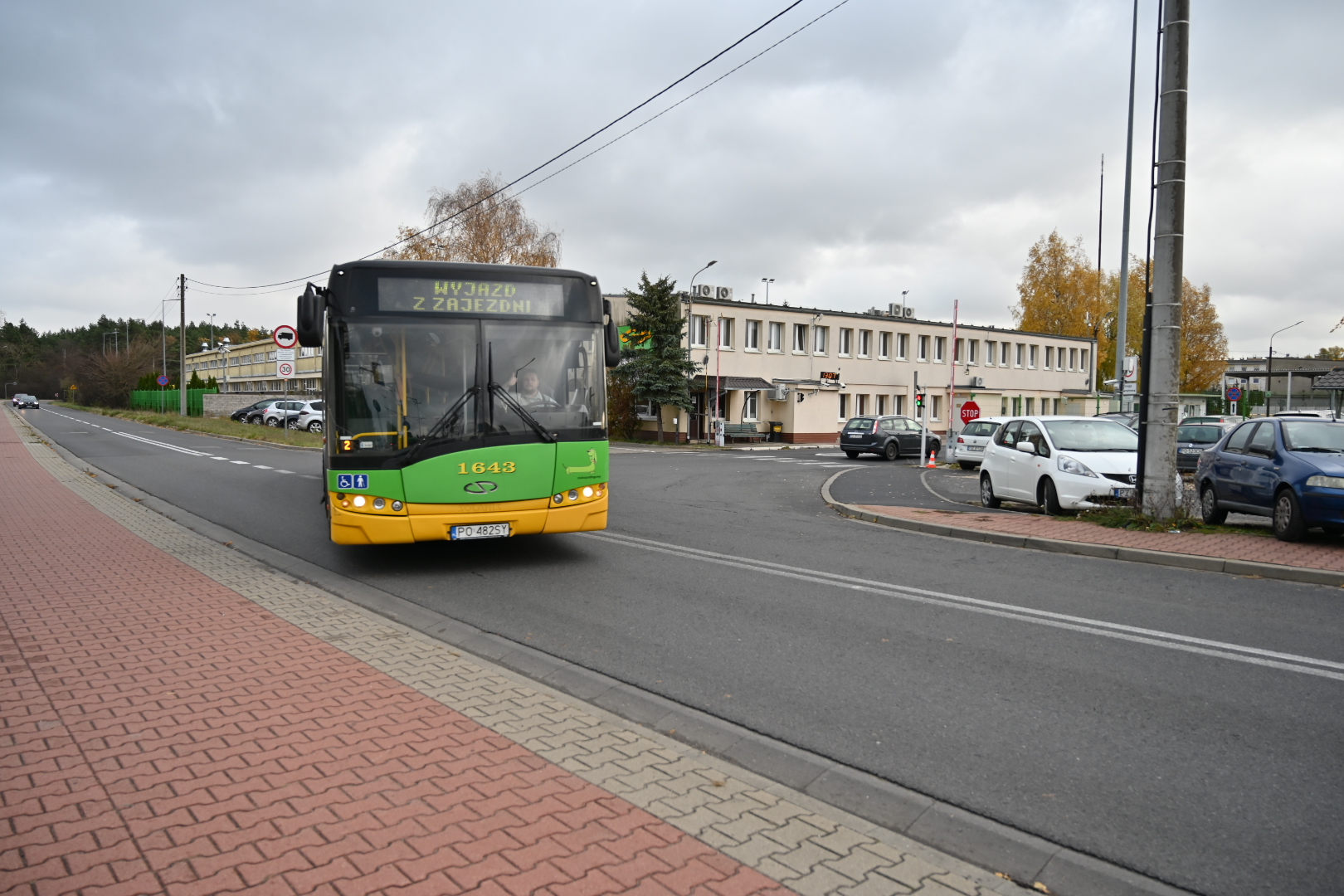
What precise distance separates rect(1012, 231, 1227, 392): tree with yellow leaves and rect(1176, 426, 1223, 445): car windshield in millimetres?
48882

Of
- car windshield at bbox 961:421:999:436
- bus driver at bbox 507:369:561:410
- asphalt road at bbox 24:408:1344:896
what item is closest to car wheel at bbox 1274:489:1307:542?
asphalt road at bbox 24:408:1344:896

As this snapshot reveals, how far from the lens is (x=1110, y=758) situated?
425 cm

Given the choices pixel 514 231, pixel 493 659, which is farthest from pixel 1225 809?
pixel 514 231

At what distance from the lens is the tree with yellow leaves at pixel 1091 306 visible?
7238 cm

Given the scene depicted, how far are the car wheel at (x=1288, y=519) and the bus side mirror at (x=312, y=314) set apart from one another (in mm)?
10760

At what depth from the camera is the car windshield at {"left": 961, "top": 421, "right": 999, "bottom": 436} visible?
28.2 m

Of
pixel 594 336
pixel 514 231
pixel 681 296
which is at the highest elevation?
pixel 514 231

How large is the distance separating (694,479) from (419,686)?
54.1ft

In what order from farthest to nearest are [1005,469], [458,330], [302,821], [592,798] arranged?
1. [1005,469]
2. [458,330]
3. [592,798]
4. [302,821]

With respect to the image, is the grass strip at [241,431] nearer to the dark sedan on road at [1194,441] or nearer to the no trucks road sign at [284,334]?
the no trucks road sign at [284,334]

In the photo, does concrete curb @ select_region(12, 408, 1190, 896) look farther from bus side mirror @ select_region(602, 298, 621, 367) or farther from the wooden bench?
the wooden bench

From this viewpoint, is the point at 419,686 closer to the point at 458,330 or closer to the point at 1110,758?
the point at 1110,758

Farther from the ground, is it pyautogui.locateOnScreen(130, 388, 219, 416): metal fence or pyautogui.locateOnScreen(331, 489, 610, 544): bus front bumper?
pyautogui.locateOnScreen(130, 388, 219, 416): metal fence

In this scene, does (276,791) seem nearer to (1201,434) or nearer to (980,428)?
(980,428)
